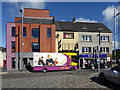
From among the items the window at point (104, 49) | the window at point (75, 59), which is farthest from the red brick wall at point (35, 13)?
the window at point (104, 49)

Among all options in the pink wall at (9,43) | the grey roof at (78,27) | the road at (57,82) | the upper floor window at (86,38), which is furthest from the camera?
the upper floor window at (86,38)

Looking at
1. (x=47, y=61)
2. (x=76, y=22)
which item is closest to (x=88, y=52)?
(x=76, y=22)

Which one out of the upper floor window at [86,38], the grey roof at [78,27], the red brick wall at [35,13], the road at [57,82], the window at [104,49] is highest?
the red brick wall at [35,13]

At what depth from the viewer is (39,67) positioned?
17.8 meters

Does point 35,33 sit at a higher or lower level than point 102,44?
higher

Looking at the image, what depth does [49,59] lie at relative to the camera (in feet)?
59.6

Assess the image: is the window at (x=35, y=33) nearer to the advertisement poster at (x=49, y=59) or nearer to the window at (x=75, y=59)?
the advertisement poster at (x=49, y=59)

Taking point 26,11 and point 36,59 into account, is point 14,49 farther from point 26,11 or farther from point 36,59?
point 26,11

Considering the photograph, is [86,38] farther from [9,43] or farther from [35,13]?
[9,43]

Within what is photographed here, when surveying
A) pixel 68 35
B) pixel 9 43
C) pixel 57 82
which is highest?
pixel 68 35

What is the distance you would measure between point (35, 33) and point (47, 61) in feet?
29.8

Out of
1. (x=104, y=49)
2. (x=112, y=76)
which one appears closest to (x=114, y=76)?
(x=112, y=76)

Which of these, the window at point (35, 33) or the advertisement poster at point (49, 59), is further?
the window at point (35, 33)

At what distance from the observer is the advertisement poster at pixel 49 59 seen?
17719mm
